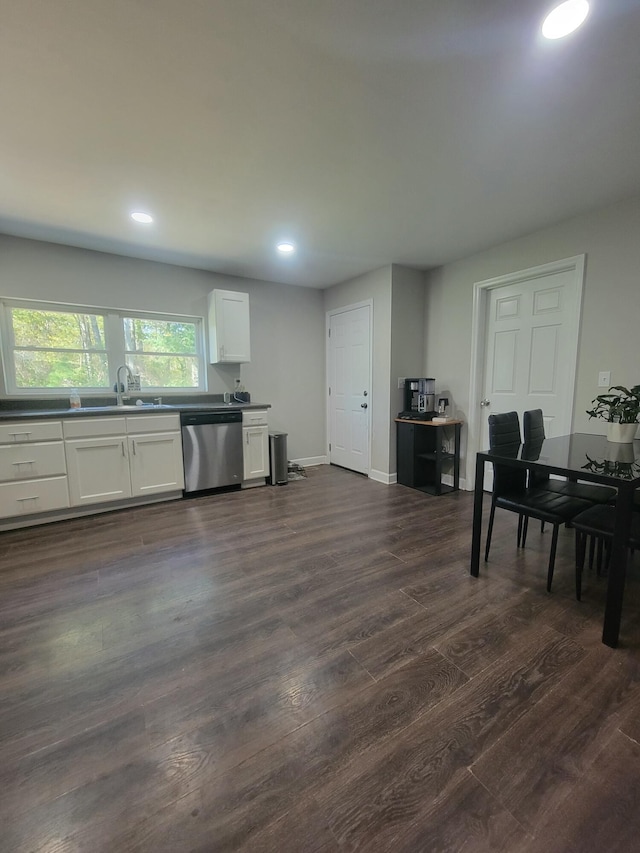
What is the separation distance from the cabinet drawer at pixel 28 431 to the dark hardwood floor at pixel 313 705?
3.09 ft

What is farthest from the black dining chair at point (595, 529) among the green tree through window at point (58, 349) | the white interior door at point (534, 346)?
the green tree through window at point (58, 349)

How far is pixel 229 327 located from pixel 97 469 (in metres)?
2.00

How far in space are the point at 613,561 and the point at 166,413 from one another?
3.52m

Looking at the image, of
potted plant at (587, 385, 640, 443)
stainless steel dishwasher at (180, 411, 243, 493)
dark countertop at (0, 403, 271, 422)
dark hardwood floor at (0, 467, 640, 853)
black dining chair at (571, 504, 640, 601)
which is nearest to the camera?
dark hardwood floor at (0, 467, 640, 853)

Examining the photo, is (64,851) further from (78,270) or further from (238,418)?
(78,270)

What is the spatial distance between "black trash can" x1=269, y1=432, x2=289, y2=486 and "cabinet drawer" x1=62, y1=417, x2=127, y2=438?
1553 millimetres

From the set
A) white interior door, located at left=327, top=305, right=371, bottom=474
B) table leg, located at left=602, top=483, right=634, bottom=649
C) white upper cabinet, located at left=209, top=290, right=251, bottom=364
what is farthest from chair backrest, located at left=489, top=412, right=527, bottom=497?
white upper cabinet, located at left=209, top=290, right=251, bottom=364

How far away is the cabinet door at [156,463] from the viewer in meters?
3.40

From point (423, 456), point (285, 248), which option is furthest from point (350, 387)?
point (285, 248)

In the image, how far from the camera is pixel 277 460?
4211mm

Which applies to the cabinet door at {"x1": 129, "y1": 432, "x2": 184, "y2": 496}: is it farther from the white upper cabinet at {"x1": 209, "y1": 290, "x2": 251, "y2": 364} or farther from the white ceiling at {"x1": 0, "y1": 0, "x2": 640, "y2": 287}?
the white ceiling at {"x1": 0, "y1": 0, "x2": 640, "y2": 287}

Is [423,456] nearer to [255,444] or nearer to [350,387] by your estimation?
[350,387]

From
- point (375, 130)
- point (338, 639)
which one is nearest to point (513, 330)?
point (375, 130)

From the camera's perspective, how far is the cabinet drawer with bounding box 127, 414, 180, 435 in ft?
11.0
